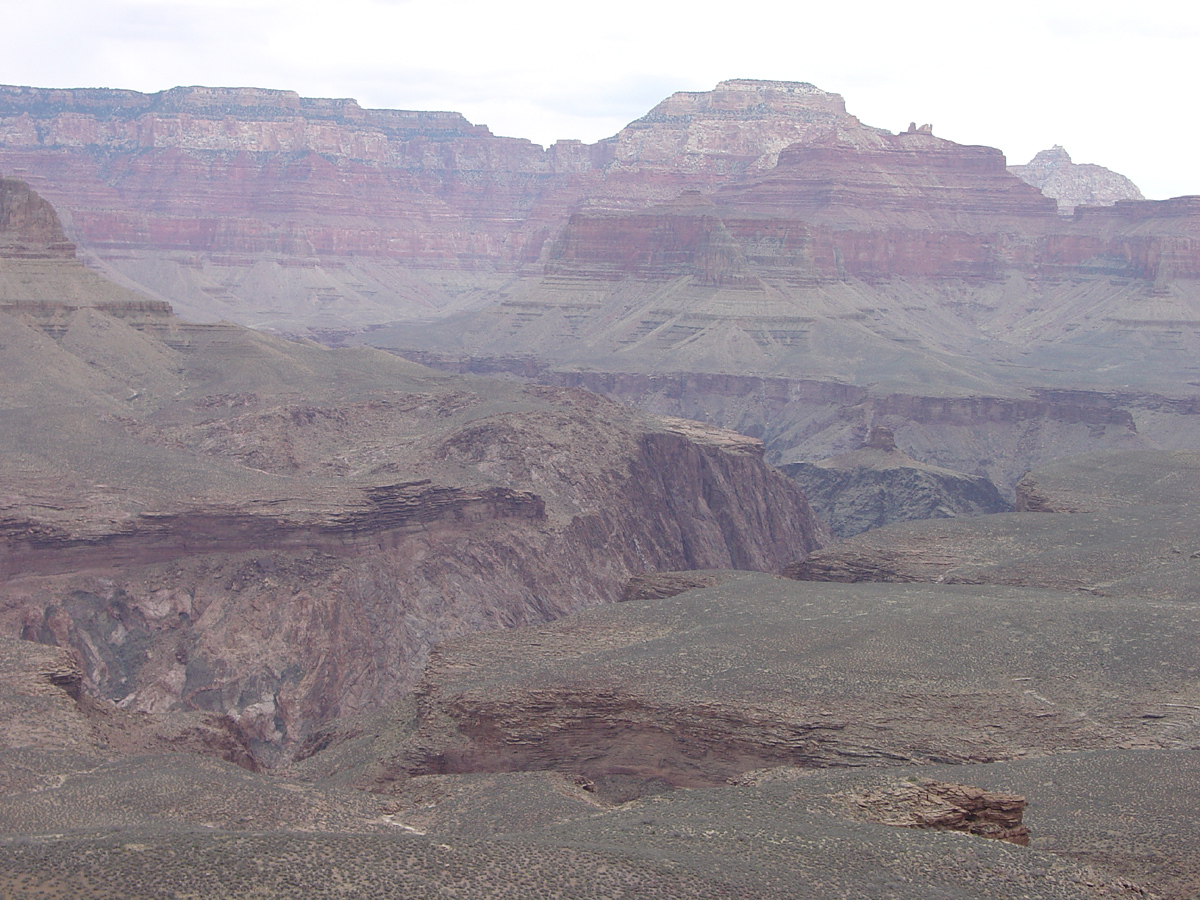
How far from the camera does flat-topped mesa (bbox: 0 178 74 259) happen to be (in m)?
102

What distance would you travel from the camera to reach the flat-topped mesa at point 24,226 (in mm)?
102062

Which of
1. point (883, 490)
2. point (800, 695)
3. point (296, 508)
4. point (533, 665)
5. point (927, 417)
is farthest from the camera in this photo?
point (927, 417)

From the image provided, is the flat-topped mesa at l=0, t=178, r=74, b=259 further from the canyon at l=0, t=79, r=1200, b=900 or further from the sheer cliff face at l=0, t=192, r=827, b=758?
the sheer cliff face at l=0, t=192, r=827, b=758

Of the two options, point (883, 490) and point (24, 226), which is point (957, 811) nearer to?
point (883, 490)

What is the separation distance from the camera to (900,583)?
5481 centimetres

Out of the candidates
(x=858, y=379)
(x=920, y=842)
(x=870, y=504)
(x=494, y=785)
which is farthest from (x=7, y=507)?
(x=858, y=379)

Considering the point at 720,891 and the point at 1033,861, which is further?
the point at 1033,861

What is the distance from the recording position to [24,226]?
103312 millimetres

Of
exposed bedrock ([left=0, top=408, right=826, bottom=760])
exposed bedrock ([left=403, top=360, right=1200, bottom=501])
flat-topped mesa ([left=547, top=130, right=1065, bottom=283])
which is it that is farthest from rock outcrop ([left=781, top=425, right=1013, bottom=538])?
flat-topped mesa ([left=547, top=130, right=1065, bottom=283])

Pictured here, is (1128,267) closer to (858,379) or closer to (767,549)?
(858,379)

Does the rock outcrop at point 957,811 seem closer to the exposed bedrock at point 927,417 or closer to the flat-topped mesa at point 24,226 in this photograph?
the flat-topped mesa at point 24,226

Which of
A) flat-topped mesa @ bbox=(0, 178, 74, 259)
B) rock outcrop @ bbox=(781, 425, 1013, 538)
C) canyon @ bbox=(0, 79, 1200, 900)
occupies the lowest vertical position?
rock outcrop @ bbox=(781, 425, 1013, 538)

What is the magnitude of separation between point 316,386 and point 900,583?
48.5 m

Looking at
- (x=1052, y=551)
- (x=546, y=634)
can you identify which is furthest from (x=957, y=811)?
(x=1052, y=551)
